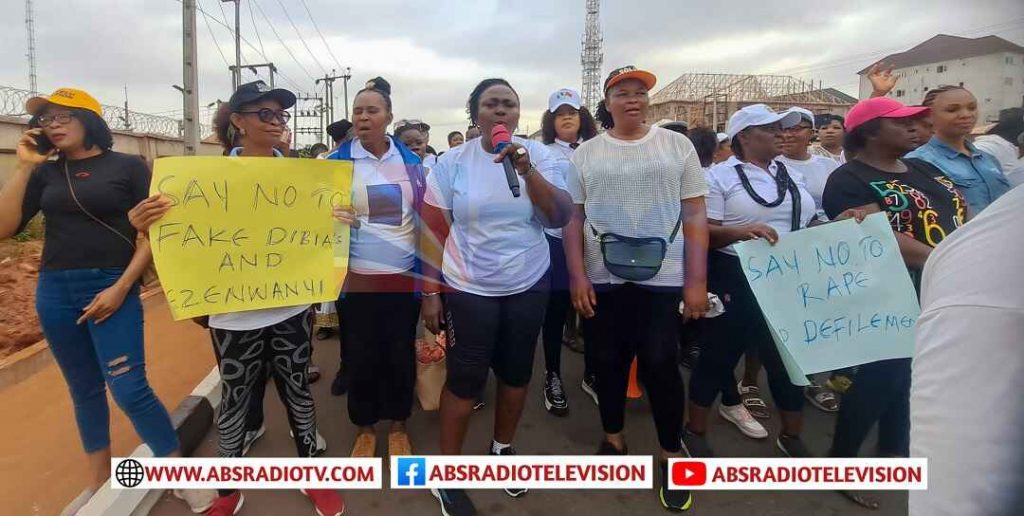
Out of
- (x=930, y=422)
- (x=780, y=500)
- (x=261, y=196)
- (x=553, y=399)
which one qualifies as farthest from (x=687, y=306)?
(x=261, y=196)

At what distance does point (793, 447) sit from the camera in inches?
109

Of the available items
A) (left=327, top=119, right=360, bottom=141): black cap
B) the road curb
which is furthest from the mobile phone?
(left=327, top=119, right=360, bottom=141): black cap

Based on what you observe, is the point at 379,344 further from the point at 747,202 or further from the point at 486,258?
the point at 747,202

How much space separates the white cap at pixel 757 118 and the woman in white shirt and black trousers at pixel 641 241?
58cm

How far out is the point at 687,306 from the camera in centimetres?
239

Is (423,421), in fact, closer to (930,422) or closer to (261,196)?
(261,196)

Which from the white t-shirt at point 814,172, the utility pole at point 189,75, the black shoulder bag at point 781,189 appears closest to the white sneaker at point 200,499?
the black shoulder bag at point 781,189

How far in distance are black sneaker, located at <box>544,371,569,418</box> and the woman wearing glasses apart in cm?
146

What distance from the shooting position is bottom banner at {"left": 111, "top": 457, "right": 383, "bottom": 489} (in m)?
2.31

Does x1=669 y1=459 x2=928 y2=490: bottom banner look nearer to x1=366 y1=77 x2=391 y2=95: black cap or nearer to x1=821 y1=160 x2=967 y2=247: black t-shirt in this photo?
x1=821 y1=160 x2=967 y2=247: black t-shirt

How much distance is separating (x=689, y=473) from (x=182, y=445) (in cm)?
270

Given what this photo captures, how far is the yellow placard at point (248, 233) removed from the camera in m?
2.09

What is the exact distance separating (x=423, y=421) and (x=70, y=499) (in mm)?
1789

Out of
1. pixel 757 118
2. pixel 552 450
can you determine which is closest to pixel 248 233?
pixel 552 450
